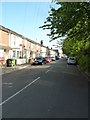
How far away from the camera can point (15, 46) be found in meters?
58.5

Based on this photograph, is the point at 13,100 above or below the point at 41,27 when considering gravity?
below

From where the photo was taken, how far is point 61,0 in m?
21.0

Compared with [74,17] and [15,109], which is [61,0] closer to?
[74,17]

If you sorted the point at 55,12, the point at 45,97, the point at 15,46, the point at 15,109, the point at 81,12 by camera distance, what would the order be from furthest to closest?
the point at 15,46 < the point at 55,12 < the point at 81,12 < the point at 45,97 < the point at 15,109

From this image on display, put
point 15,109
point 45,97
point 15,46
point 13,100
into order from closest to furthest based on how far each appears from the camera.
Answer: point 15,109, point 13,100, point 45,97, point 15,46

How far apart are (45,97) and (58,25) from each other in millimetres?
9930

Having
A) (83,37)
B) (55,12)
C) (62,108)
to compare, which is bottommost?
(62,108)

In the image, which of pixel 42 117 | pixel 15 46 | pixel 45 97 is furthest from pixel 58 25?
pixel 15 46

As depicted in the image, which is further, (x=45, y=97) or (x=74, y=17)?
(x=74, y=17)

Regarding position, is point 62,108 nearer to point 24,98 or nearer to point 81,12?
point 24,98

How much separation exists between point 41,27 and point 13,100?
1298 cm

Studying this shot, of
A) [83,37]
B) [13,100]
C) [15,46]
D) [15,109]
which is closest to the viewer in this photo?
[15,109]

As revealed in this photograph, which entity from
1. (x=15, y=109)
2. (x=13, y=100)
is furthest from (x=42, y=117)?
(x=13, y=100)

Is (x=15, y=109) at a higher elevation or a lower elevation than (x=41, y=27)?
lower
